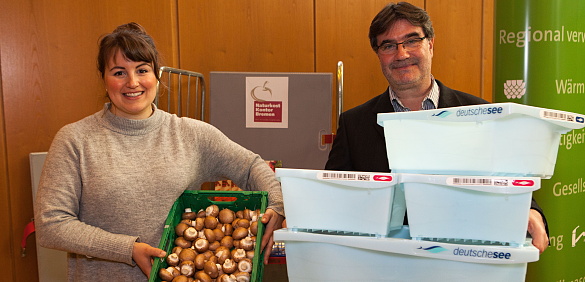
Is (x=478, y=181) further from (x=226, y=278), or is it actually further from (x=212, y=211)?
(x=212, y=211)

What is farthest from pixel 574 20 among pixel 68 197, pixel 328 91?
pixel 68 197

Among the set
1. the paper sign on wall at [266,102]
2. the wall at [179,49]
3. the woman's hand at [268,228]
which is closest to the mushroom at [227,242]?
the woman's hand at [268,228]

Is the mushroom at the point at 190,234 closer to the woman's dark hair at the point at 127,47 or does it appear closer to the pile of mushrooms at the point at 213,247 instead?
the pile of mushrooms at the point at 213,247

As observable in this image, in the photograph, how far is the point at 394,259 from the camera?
1.14 meters

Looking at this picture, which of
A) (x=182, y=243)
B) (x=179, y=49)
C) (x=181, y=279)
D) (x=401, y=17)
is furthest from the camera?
(x=179, y=49)

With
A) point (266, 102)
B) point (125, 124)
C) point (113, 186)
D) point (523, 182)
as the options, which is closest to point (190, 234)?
Result: point (113, 186)

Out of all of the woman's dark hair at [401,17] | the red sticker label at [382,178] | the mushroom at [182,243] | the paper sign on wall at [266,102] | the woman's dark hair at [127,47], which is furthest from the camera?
the paper sign on wall at [266,102]

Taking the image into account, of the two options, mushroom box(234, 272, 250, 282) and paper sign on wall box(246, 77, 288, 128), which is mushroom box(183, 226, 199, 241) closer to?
mushroom box(234, 272, 250, 282)

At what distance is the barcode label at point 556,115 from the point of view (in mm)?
1041

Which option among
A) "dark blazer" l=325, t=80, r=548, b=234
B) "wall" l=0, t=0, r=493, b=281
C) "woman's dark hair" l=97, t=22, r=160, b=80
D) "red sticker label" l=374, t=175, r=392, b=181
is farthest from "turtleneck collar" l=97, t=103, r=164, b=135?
"wall" l=0, t=0, r=493, b=281

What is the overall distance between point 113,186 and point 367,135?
36.7 inches

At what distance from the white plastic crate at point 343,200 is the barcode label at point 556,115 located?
34 cm

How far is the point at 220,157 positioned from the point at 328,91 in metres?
1.83

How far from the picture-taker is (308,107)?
3459mm
